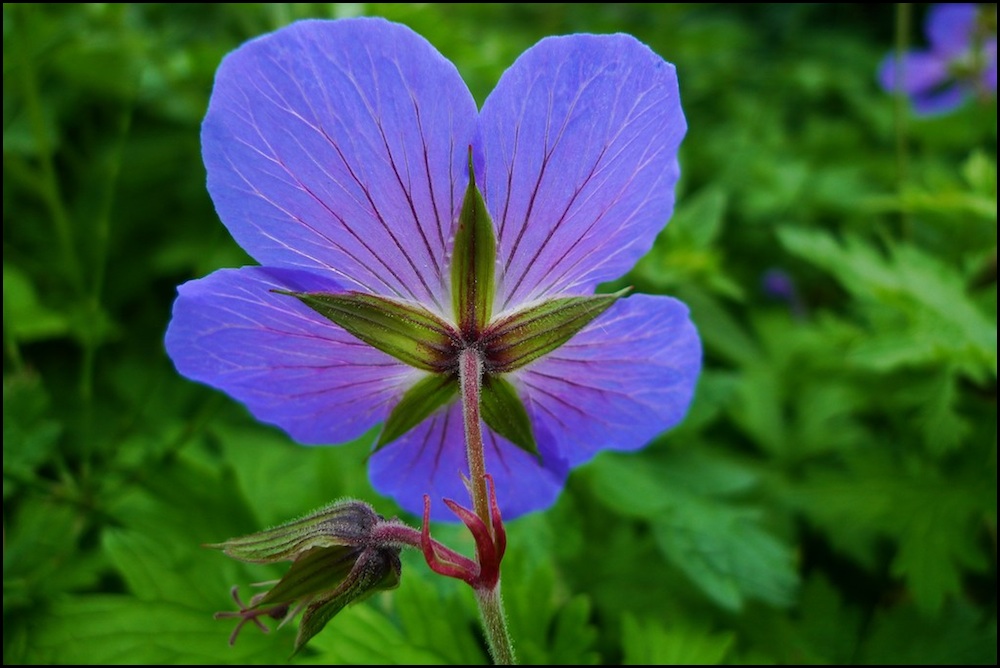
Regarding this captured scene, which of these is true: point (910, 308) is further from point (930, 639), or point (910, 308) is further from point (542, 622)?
point (542, 622)

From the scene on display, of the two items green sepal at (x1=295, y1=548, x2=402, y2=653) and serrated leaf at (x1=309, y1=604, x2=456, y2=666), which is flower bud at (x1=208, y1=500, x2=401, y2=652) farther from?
serrated leaf at (x1=309, y1=604, x2=456, y2=666)

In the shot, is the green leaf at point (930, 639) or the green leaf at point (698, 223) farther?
the green leaf at point (698, 223)

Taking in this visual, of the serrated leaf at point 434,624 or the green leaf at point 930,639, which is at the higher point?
the serrated leaf at point 434,624

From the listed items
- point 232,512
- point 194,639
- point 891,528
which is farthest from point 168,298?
point 891,528

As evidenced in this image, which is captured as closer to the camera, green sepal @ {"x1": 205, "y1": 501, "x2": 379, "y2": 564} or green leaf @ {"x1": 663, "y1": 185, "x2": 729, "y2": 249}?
green sepal @ {"x1": 205, "y1": 501, "x2": 379, "y2": 564}

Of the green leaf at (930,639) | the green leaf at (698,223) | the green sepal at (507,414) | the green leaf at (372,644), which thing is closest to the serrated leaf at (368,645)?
the green leaf at (372,644)

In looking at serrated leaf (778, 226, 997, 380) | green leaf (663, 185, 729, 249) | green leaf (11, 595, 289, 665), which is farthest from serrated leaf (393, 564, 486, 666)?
green leaf (663, 185, 729, 249)

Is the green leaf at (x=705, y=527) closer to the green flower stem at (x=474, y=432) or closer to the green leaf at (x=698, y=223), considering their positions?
the green leaf at (x=698, y=223)
